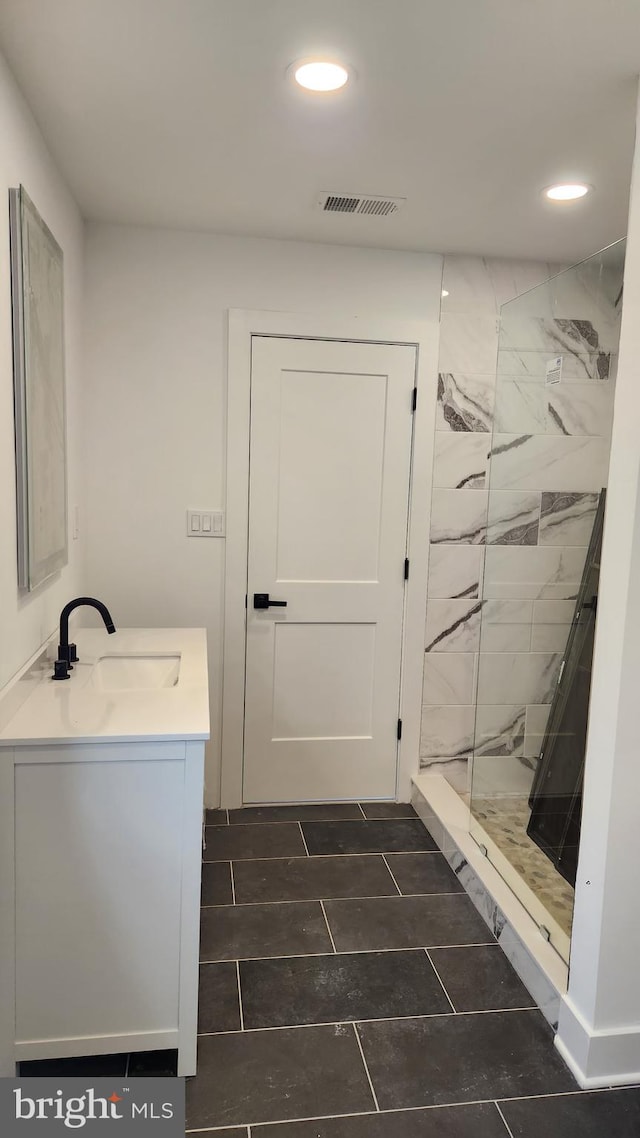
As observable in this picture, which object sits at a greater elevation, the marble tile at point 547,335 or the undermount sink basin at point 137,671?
the marble tile at point 547,335

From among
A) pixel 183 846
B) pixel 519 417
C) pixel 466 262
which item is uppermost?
pixel 466 262

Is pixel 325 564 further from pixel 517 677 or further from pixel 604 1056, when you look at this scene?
pixel 604 1056

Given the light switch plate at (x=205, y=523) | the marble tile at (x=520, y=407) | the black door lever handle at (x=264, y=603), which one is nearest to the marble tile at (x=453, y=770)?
the black door lever handle at (x=264, y=603)

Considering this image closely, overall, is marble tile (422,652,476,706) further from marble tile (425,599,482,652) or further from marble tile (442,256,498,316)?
marble tile (442,256,498,316)

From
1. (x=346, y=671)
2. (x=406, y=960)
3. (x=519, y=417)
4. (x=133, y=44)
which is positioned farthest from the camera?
(x=346, y=671)

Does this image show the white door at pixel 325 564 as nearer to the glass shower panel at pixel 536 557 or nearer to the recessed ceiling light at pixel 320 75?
the glass shower panel at pixel 536 557

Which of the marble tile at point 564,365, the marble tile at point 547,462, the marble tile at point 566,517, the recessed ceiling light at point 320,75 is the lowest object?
the marble tile at point 566,517

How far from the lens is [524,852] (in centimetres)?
275

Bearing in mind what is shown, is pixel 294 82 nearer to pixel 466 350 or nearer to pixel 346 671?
pixel 466 350

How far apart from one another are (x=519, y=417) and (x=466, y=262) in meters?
0.82

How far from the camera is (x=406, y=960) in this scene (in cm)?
237

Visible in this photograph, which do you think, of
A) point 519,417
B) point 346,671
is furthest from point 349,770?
point 519,417

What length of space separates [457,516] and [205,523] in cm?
108

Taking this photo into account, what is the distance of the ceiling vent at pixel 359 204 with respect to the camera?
2605 mm
